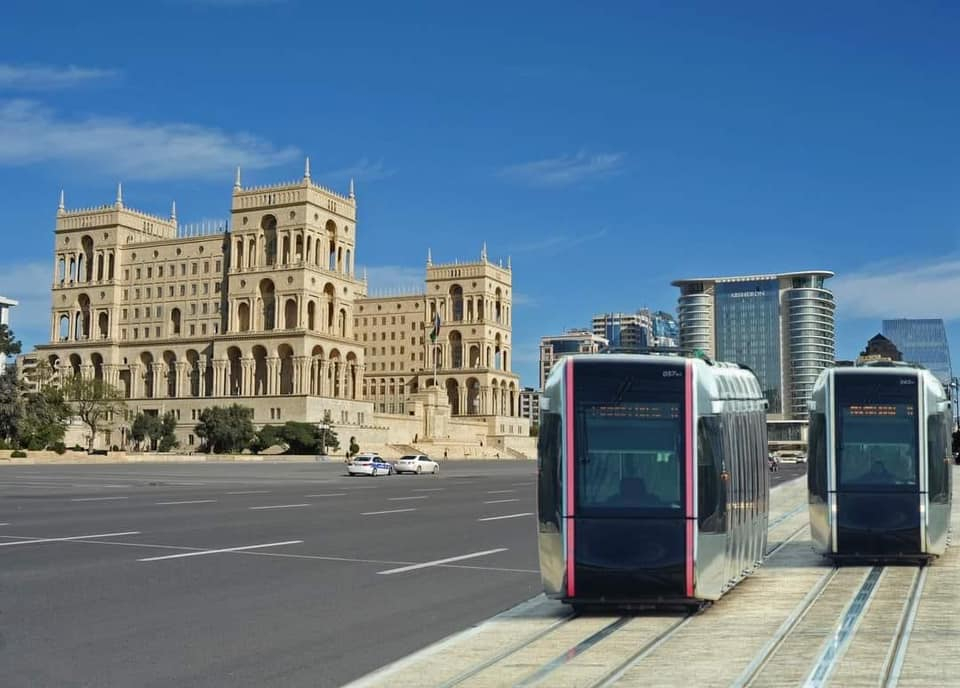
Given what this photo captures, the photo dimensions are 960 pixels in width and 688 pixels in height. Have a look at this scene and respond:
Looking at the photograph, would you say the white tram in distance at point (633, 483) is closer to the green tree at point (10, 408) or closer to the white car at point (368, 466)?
the white car at point (368, 466)

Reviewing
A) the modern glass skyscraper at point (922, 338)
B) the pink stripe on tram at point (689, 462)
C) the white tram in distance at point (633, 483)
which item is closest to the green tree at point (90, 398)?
the white tram in distance at point (633, 483)

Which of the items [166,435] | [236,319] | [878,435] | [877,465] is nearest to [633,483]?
[877,465]

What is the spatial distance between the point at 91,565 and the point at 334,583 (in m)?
3.29

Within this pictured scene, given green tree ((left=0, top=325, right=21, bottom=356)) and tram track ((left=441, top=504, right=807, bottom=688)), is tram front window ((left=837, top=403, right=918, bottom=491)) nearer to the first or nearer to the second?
tram track ((left=441, top=504, right=807, bottom=688))

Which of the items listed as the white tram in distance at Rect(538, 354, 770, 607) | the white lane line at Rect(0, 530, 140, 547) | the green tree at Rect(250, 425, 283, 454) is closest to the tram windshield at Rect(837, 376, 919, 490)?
the white tram in distance at Rect(538, 354, 770, 607)

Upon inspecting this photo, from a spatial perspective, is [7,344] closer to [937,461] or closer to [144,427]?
[144,427]

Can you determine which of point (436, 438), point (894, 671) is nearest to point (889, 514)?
point (894, 671)

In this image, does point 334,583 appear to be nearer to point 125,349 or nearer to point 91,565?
point 91,565

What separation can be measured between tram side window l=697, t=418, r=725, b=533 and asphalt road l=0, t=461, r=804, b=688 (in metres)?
2.28

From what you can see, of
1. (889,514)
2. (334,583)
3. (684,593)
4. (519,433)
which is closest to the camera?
(684,593)

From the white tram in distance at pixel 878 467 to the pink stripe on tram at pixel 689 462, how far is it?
4.40 metres

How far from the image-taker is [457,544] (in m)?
17.0

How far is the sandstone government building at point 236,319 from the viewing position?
335 feet

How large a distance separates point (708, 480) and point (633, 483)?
25.9 inches
